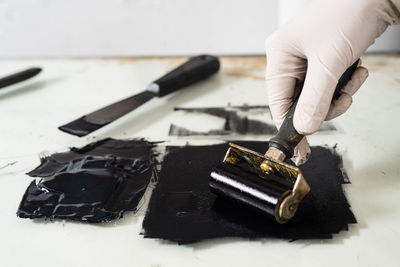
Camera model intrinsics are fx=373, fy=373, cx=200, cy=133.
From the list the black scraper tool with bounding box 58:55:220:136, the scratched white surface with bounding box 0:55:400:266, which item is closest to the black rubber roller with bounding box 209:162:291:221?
the scratched white surface with bounding box 0:55:400:266

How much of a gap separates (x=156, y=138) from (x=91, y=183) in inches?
14.9

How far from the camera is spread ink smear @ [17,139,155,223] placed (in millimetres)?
1094

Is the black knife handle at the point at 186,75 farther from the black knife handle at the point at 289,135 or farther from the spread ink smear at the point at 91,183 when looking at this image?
the black knife handle at the point at 289,135

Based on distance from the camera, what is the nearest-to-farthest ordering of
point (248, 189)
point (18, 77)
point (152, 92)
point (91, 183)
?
point (248, 189), point (91, 183), point (152, 92), point (18, 77)

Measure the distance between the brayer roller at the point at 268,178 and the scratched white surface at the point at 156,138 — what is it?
106 mm

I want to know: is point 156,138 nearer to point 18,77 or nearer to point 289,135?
point 289,135

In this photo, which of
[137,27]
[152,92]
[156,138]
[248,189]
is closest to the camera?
[248,189]

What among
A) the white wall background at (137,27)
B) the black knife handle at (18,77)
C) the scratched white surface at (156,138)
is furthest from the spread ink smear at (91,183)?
the white wall background at (137,27)

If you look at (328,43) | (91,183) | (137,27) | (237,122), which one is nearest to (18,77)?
(137,27)

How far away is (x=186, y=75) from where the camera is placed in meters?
1.84

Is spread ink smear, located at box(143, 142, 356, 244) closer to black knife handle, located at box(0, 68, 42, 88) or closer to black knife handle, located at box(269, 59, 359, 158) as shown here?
black knife handle, located at box(269, 59, 359, 158)

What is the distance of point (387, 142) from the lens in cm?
136

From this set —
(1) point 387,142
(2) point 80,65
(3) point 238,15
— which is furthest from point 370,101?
(2) point 80,65

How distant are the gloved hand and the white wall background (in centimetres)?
100
